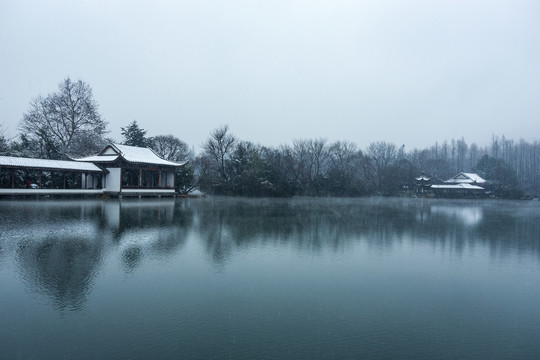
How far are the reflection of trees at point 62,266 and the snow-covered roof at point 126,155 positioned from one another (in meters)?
21.2

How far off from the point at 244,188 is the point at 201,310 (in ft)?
115

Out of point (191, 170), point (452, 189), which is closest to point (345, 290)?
point (191, 170)

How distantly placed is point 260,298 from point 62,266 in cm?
396

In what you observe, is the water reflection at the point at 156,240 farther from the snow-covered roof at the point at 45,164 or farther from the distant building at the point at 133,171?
the distant building at the point at 133,171

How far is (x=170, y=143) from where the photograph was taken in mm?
45812

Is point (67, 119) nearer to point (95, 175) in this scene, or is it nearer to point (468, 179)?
point (95, 175)

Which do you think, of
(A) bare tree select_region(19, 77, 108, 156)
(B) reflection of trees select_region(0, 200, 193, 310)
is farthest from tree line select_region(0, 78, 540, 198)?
(B) reflection of trees select_region(0, 200, 193, 310)

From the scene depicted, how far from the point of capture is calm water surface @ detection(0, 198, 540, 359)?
14.3 ft

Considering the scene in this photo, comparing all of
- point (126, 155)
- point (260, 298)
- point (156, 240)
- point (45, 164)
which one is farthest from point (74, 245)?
point (126, 155)

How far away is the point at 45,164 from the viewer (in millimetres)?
26438

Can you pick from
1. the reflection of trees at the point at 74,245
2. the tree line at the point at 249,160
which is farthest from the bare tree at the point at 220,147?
the reflection of trees at the point at 74,245

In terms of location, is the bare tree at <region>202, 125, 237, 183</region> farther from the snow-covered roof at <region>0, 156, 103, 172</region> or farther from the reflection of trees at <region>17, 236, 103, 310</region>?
the reflection of trees at <region>17, 236, 103, 310</region>

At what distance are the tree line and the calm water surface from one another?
25743 millimetres

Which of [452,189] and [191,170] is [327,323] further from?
[452,189]
